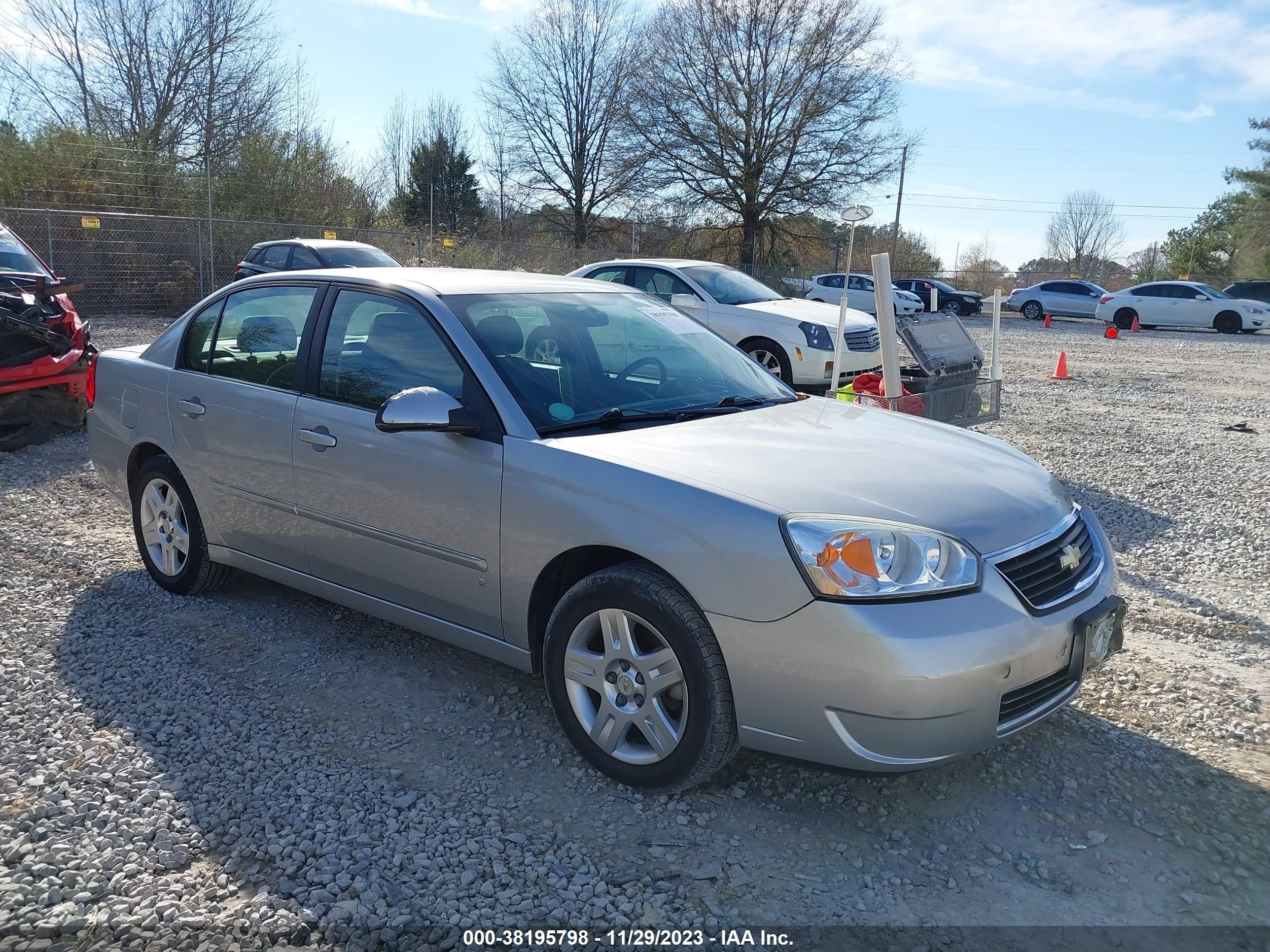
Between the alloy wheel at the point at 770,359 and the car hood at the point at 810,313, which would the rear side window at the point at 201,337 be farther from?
the car hood at the point at 810,313

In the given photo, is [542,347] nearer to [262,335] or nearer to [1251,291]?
[262,335]

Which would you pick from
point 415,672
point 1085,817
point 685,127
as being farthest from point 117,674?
point 685,127

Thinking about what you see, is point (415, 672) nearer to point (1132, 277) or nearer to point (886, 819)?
point (886, 819)

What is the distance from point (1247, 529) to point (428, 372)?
5.57 m

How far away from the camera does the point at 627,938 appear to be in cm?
254

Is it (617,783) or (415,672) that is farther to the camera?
(415,672)

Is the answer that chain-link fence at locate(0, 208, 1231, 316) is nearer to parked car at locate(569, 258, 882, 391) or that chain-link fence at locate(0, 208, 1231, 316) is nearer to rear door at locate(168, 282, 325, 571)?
parked car at locate(569, 258, 882, 391)

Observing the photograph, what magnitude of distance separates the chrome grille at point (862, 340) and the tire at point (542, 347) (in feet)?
25.4

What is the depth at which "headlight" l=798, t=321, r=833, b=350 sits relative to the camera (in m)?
10.9

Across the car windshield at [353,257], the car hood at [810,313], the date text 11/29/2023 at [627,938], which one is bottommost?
the date text 11/29/2023 at [627,938]

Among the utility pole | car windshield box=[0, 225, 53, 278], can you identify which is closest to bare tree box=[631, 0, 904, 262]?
the utility pole

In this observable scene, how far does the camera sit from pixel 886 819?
312cm

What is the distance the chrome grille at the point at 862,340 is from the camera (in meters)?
11.2

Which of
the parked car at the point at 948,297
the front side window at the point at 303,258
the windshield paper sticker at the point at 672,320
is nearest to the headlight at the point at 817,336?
the windshield paper sticker at the point at 672,320
